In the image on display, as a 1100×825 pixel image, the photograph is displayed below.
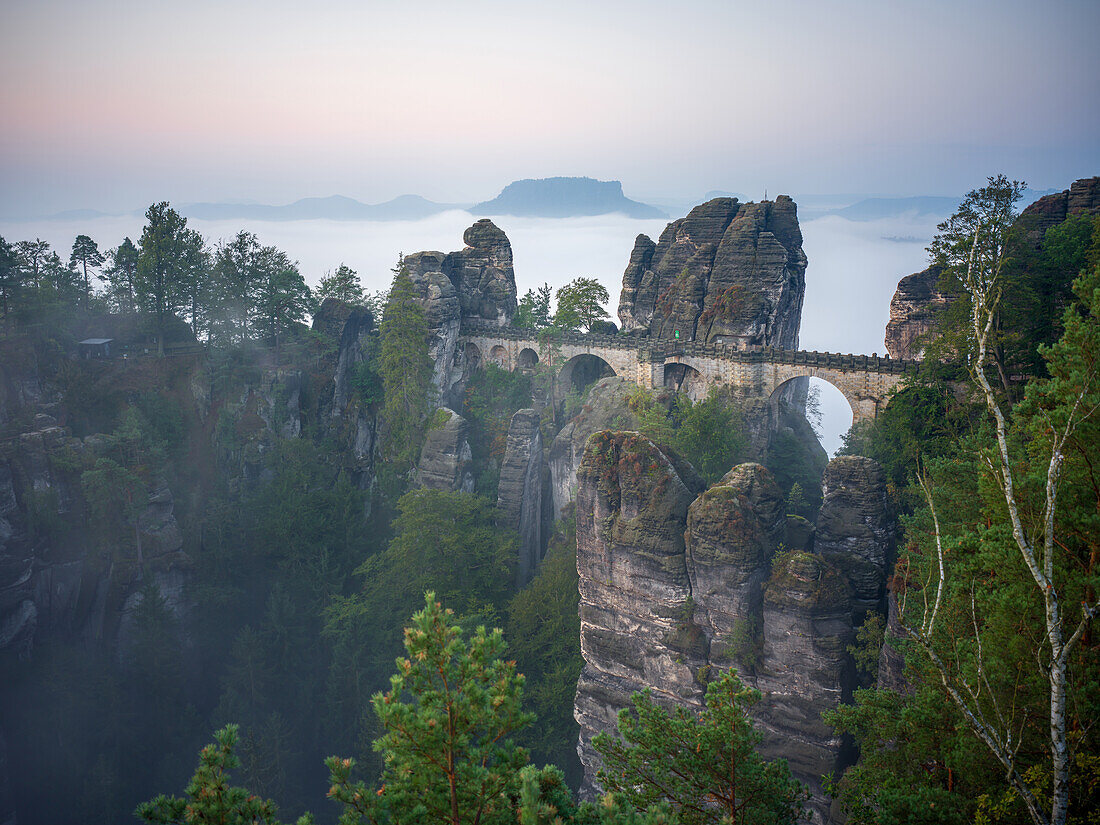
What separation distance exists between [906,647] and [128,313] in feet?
170

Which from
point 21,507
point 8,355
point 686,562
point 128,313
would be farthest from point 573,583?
point 128,313

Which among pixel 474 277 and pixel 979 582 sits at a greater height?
pixel 474 277

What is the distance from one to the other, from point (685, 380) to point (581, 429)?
10190mm

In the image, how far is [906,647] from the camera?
16.7 m

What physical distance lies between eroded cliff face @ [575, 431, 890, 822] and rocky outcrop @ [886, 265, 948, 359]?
21.7 m

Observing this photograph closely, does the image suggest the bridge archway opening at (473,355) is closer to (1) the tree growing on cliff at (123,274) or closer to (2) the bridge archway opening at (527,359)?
(2) the bridge archway opening at (527,359)

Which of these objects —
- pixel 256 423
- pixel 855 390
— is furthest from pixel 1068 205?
pixel 256 423

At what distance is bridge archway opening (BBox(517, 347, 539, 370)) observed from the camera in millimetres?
52578

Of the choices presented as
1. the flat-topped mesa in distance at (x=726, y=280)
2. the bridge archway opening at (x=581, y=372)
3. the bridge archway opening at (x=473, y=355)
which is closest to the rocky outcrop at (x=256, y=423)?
the bridge archway opening at (x=473, y=355)

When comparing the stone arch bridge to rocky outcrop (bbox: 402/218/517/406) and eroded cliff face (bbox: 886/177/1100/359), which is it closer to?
rocky outcrop (bbox: 402/218/517/406)

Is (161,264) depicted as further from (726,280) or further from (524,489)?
(726,280)

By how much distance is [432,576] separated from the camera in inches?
1378

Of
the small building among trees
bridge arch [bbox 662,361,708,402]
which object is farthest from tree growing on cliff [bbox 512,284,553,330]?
the small building among trees

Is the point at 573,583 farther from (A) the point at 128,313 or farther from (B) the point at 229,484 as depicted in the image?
(A) the point at 128,313
